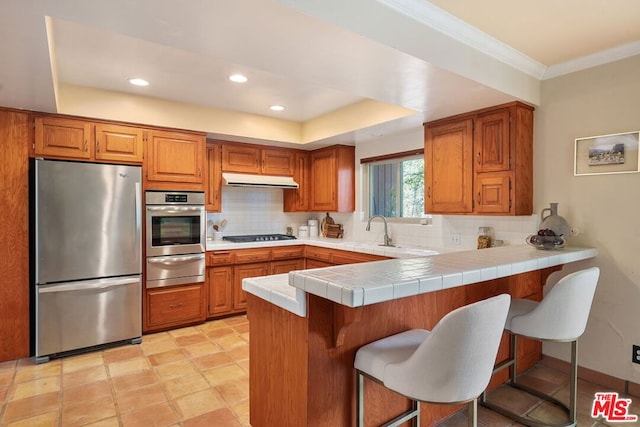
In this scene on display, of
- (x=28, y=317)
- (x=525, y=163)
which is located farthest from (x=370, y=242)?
(x=28, y=317)

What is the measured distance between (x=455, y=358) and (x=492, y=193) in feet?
6.49

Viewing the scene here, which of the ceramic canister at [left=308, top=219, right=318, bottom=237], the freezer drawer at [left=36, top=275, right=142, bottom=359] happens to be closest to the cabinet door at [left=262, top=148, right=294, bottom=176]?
the ceramic canister at [left=308, top=219, right=318, bottom=237]

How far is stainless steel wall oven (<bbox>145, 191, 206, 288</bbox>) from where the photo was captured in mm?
3504

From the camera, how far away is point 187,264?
3701mm

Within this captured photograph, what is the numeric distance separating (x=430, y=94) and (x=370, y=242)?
2.23m

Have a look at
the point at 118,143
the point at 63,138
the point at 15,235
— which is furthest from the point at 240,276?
the point at 63,138

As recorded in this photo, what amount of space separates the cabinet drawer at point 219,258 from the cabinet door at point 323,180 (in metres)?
1.40

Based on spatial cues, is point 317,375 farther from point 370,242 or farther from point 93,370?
point 370,242

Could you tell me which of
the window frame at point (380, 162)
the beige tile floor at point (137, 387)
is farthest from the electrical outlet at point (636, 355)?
the beige tile floor at point (137, 387)

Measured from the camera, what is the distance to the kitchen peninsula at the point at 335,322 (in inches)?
55.5

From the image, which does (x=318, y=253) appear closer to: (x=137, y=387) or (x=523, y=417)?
(x=137, y=387)

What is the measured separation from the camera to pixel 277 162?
15.4ft

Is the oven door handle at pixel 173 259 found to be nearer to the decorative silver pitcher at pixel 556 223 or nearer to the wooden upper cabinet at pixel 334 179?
the wooden upper cabinet at pixel 334 179

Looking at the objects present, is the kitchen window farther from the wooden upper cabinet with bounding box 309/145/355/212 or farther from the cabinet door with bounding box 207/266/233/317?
the cabinet door with bounding box 207/266/233/317
